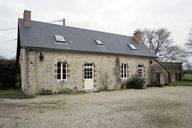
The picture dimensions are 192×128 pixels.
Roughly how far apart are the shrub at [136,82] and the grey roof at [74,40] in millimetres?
2141

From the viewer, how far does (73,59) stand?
48.4 ft

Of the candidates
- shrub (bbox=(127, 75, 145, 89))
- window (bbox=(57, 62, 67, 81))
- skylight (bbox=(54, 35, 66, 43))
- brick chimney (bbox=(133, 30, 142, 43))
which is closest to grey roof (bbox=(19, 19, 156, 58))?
skylight (bbox=(54, 35, 66, 43))

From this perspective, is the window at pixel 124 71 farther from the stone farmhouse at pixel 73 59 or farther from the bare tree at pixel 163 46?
the bare tree at pixel 163 46

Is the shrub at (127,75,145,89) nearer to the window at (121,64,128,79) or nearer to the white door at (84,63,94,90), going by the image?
the window at (121,64,128,79)

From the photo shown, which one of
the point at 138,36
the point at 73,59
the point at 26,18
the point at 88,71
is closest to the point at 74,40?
the point at 73,59

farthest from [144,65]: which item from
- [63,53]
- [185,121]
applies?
[185,121]

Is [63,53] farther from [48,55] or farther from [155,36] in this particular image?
[155,36]

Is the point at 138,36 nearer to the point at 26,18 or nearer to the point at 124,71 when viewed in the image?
the point at 124,71

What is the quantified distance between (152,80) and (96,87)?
→ 677 cm

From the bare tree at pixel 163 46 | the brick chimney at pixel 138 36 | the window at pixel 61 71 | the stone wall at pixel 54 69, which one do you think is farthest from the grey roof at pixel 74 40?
the bare tree at pixel 163 46

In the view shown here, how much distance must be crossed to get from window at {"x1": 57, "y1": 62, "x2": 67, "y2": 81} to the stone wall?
25 cm

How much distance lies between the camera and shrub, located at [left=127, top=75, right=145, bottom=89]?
17.2 m

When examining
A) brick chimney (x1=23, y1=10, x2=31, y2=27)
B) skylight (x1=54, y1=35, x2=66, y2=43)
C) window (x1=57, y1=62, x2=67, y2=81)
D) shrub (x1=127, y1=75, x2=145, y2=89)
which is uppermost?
brick chimney (x1=23, y1=10, x2=31, y2=27)

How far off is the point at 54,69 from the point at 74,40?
10.1 feet
